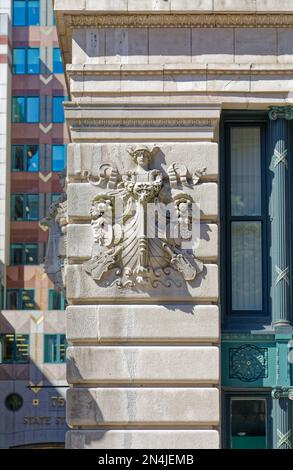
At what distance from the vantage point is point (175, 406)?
21.6 m

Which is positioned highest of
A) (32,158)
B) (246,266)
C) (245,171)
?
(32,158)

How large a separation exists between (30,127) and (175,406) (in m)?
60.3

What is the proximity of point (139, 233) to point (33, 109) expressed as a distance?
6011 centimetres

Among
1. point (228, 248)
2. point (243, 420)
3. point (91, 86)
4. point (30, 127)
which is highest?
point (30, 127)

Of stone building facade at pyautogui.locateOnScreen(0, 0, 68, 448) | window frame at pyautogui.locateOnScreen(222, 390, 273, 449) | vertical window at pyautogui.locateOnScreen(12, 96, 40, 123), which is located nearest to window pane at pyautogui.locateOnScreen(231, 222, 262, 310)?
window frame at pyautogui.locateOnScreen(222, 390, 273, 449)

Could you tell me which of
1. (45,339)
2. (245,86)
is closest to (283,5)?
(245,86)

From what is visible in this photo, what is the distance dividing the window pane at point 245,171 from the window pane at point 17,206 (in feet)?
190

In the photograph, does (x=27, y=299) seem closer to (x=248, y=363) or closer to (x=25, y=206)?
(x=25, y=206)

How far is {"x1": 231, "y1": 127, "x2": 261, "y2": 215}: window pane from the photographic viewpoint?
2292cm

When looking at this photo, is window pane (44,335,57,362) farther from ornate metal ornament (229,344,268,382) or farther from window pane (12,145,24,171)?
ornate metal ornament (229,344,268,382)

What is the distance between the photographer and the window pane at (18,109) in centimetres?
8125

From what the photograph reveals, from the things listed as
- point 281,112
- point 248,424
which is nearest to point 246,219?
point 281,112

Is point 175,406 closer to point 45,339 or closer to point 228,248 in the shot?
point 228,248

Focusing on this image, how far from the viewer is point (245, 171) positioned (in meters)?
23.0
